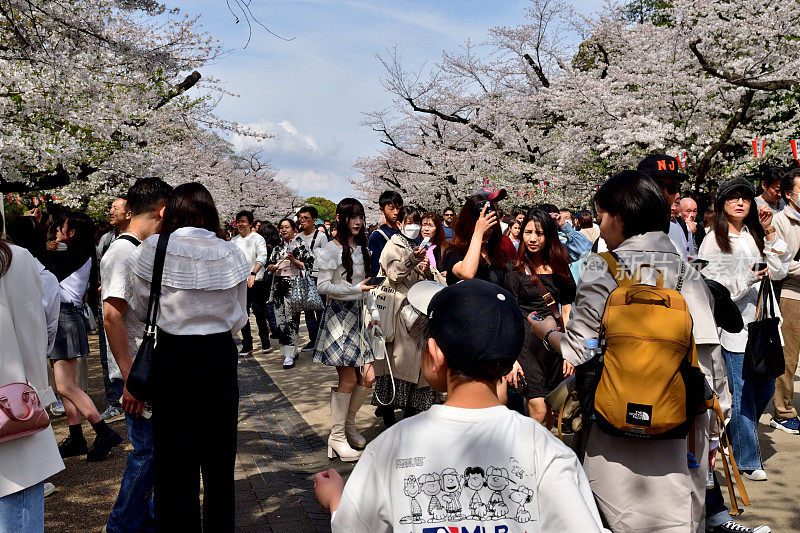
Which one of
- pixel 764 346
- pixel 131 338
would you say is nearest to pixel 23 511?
pixel 131 338

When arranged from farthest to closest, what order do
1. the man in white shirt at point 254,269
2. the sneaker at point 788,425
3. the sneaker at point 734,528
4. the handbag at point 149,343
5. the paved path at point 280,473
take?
the man in white shirt at point 254,269
the sneaker at point 788,425
the paved path at point 280,473
the sneaker at point 734,528
the handbag at point 149,343

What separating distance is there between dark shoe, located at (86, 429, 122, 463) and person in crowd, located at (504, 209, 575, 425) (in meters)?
3.39

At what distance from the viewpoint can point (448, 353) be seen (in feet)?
5.15

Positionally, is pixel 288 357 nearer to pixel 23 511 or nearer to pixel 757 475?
pixel 757 475

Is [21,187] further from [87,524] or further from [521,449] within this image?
[521,449]

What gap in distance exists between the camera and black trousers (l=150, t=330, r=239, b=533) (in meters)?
3.08

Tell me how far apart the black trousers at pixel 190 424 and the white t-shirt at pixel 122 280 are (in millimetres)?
471

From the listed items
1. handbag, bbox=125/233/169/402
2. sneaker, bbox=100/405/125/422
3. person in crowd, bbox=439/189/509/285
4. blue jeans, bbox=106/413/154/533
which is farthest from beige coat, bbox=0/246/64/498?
sneaker, bbox=100/405/125/422

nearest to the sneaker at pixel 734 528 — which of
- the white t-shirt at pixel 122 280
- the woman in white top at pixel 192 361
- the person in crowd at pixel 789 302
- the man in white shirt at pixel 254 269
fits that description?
the person in crowd at pixel 789 302

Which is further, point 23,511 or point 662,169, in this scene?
point 662,169

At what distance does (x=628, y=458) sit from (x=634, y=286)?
636 mm

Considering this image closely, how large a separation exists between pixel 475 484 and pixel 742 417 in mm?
4003

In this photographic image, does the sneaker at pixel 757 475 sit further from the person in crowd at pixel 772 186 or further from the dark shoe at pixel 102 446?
the dark shoe at pixel 102 446

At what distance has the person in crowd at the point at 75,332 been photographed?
5301 millimetres
